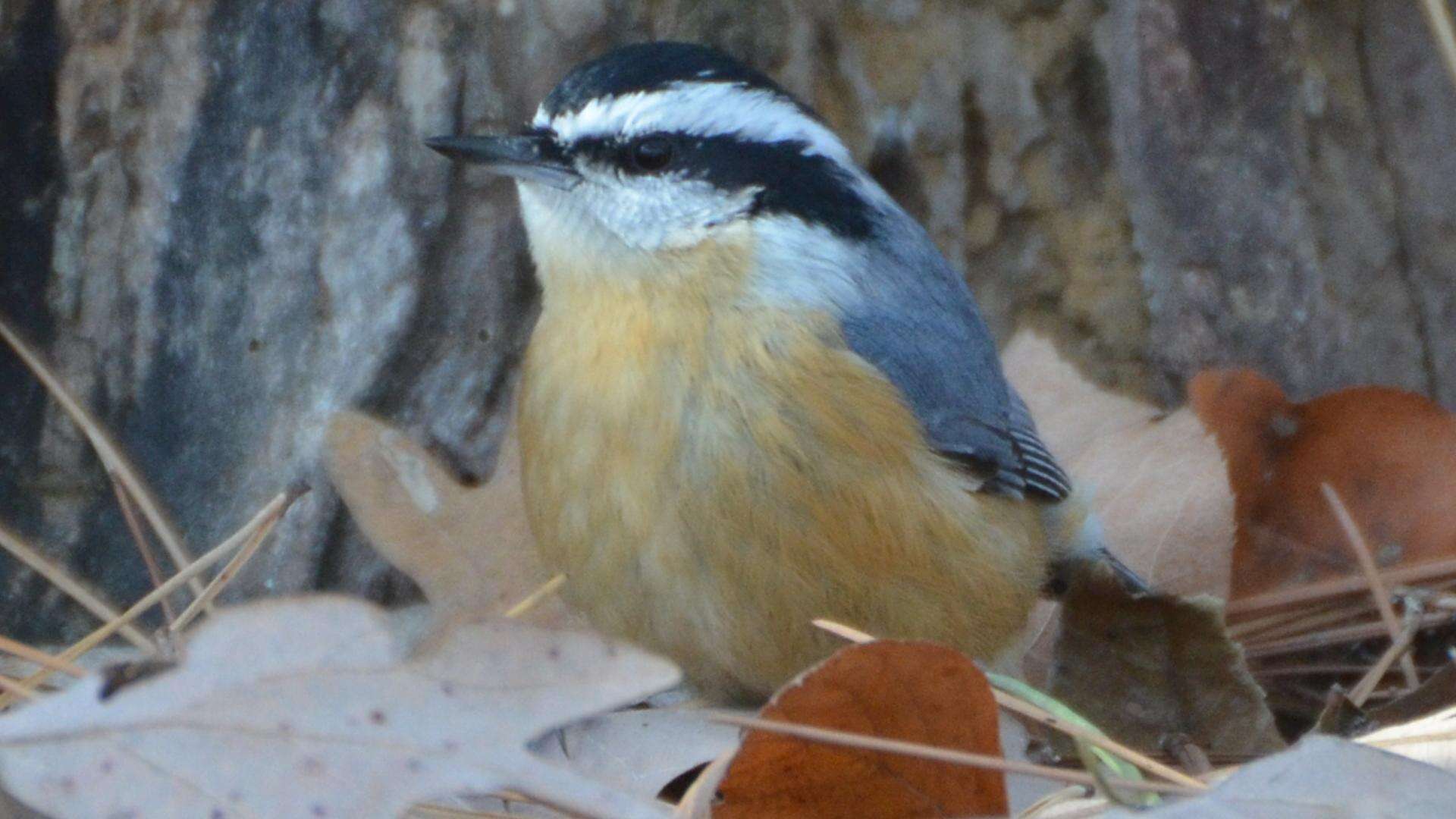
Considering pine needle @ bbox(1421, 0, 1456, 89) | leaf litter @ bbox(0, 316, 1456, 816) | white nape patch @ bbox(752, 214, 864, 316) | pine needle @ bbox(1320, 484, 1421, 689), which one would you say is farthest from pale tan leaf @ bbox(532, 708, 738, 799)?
pine needle @ bbox(1421, 0, 1456, 89)

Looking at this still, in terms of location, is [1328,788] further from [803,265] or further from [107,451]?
[107,451]

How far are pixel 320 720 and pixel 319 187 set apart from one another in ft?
5.14

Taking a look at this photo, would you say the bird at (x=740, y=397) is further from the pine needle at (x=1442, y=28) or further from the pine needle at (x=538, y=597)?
the pine needle at (x=1442, y=28)

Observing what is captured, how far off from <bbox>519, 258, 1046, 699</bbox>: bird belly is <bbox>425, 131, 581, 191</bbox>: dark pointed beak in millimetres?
234

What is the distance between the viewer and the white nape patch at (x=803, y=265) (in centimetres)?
246

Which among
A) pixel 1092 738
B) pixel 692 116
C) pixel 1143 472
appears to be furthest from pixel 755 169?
pixel 1092 738

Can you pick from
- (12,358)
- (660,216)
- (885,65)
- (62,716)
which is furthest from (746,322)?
(12,358)

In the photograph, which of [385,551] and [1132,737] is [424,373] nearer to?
[385,551]

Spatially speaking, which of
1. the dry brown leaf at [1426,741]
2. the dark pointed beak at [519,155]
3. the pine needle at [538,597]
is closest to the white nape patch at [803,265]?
the dark pointed beak at [519,155]

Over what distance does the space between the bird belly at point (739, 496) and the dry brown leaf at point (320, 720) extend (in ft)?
2.71

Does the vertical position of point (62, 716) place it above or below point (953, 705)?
above

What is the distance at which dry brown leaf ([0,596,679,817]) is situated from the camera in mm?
1425

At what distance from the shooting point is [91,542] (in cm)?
289

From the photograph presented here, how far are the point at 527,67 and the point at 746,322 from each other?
785 millimetres
